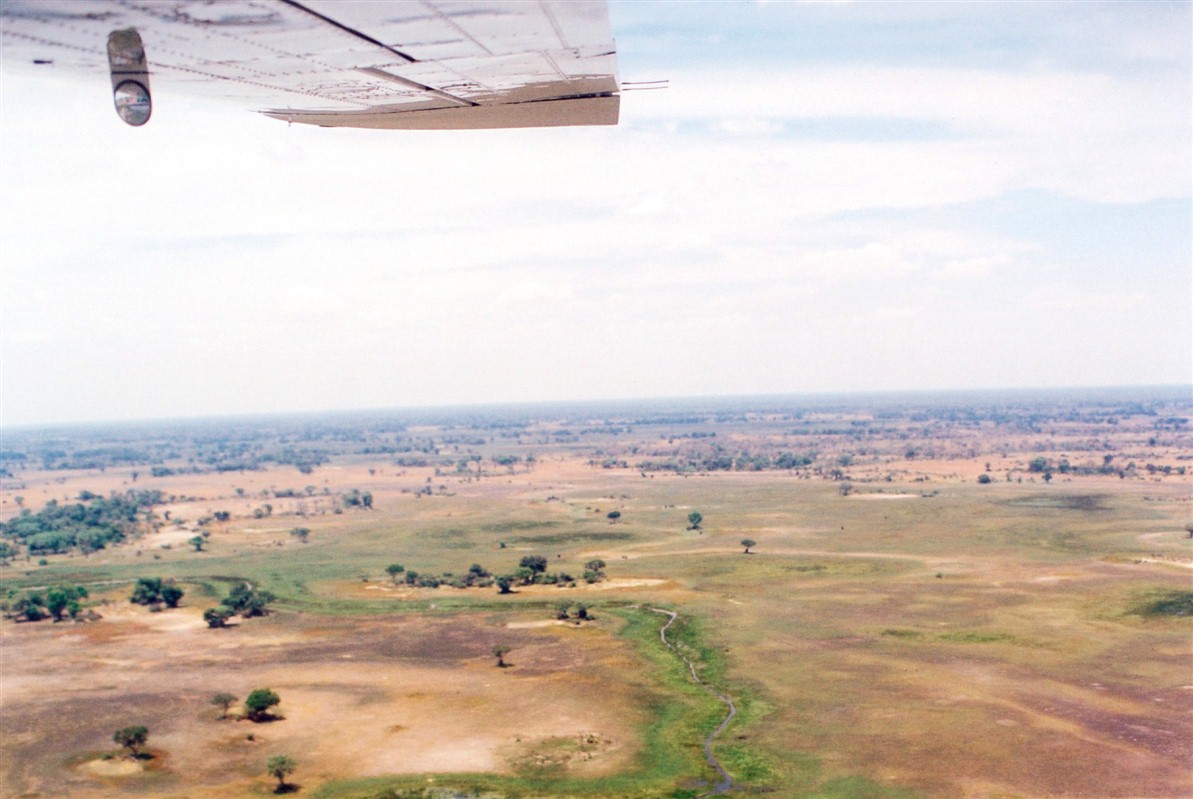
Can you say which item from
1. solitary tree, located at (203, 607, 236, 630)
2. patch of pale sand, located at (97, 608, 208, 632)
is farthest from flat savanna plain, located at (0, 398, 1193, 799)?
solitary tree, located at (203, 607, 236, 630)

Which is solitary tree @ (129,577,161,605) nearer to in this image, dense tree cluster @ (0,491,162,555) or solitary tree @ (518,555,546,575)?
solitary tree @ (518,555,546,575)

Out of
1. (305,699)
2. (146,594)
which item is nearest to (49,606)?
(146,594)

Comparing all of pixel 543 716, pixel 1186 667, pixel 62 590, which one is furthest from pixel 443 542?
pixel 1186 667

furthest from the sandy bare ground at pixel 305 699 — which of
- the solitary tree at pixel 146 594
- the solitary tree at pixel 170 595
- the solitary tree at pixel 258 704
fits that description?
the solitary tree at pixel 146 594

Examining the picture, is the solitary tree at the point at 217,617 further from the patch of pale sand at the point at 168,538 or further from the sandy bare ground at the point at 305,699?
the patch of pale sand at the point at 168,538

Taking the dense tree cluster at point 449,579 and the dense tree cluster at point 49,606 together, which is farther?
the dense tree cluster at point 449,579

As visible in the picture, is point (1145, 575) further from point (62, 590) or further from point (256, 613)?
point (62, 590)
